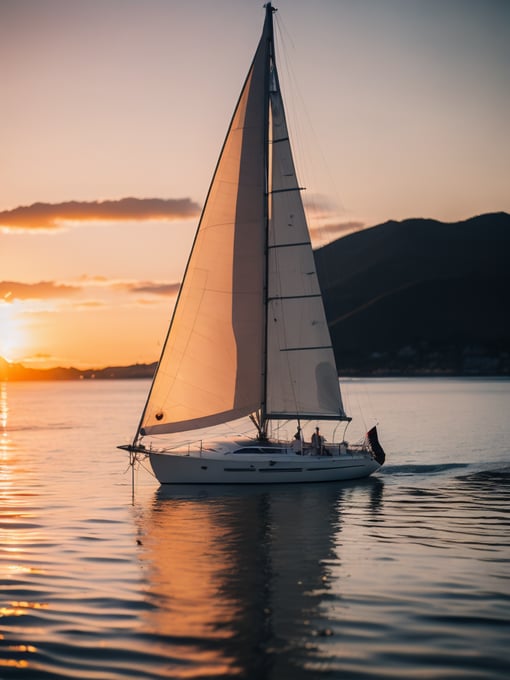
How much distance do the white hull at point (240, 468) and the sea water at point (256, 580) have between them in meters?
0.61

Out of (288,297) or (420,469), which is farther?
(420,469)

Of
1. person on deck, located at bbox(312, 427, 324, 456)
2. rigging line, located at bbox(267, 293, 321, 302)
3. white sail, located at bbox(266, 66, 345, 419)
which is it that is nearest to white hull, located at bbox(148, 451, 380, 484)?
person on deck, located at bbox(312, 427, 324, 456)

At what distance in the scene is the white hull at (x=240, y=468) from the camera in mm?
40281

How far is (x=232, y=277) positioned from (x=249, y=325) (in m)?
2.43

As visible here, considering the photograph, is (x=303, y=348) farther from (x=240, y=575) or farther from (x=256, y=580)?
(x=256, y=580)

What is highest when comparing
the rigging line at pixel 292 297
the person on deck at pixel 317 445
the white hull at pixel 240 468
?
the rigging line at pixel 292 297

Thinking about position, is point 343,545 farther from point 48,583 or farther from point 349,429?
point 349,429

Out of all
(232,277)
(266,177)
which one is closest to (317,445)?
(232,277)

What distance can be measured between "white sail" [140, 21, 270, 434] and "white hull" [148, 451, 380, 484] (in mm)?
2140

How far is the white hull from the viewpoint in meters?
40.3

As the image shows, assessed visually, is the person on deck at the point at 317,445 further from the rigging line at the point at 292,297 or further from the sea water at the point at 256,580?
the rigging line at the point at 292,297

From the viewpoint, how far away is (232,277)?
41.1m

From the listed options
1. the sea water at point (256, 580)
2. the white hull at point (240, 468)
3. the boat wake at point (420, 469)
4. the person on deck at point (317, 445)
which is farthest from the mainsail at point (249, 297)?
the boat wake at point (420, 469)

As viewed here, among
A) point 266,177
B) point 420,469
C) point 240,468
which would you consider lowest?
point 420,469
